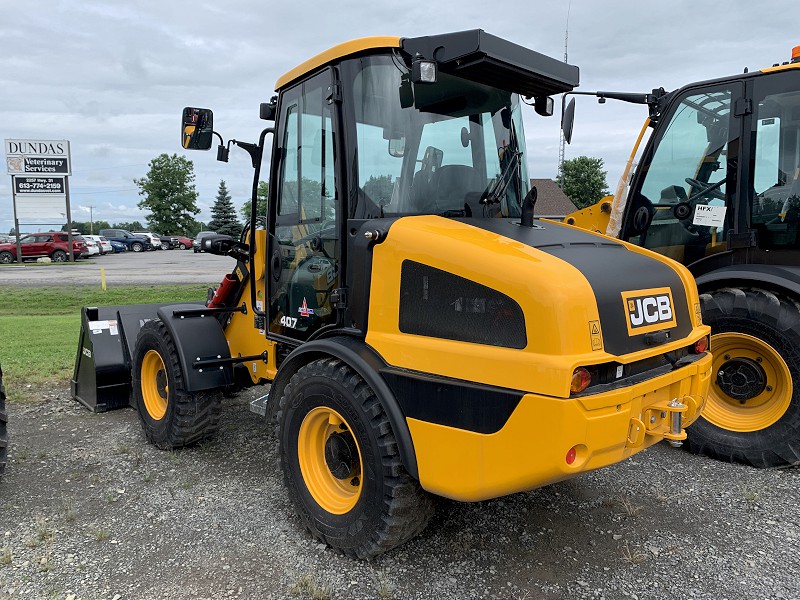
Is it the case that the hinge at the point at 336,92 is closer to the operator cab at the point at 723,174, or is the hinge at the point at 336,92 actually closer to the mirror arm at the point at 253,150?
the mirror arm at the point at 253,150

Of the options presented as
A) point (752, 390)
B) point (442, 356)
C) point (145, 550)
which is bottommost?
point (145, 550)

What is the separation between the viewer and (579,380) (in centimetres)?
241

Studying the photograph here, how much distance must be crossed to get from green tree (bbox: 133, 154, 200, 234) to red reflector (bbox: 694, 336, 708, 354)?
4942 cm

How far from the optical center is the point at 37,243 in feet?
101

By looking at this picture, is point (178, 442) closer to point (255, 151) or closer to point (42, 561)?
point (42, 561)

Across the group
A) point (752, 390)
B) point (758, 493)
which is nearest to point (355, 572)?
point (758, 493)

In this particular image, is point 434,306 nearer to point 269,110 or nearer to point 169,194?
point 269,110

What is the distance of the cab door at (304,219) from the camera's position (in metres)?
3.45

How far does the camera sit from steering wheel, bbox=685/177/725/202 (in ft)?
15.2

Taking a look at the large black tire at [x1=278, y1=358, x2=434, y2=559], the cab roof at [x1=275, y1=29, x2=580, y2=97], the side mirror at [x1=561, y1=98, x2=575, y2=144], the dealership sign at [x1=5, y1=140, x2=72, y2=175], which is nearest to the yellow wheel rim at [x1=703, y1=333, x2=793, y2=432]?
the side mirror at [x1=561, y1=98, x2=575, y2=144]

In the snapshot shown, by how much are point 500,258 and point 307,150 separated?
164 centimetres

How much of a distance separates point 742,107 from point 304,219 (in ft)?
11.0

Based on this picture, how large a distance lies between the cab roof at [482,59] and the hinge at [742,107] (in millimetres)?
1797

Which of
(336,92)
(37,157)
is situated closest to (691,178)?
(336,92)
